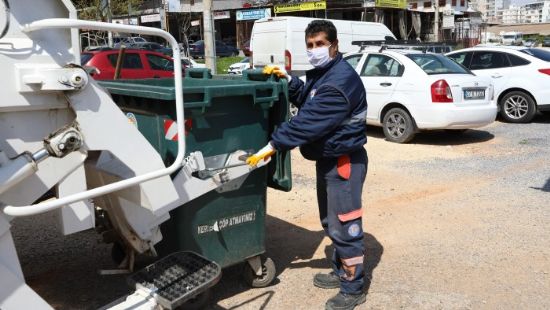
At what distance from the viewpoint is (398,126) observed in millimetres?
9797

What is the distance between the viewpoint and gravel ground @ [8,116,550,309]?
4039 mm

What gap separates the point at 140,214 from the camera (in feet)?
10.4

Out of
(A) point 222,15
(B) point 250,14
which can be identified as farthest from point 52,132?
(A) point 222,15

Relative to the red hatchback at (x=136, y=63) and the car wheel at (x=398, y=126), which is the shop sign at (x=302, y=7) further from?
the car wheel at (x=398, y=126)

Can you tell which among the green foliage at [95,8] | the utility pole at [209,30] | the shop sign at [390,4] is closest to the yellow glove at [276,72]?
the utility pole at [209,30]

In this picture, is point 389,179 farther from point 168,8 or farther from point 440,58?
point 168,8

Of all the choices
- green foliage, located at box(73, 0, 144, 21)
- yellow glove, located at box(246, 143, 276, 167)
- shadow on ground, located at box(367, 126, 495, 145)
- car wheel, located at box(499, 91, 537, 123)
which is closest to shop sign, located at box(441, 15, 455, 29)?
green foliage, located at box(73, 0, 144, 21)

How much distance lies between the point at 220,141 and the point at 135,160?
85 centimetres

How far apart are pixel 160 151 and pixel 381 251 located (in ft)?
7.51

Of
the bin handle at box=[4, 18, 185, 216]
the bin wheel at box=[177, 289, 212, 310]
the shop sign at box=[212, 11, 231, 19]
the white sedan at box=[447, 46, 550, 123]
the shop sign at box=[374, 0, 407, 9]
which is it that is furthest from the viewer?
the shop sign at box=[212, 11, 231, 19]

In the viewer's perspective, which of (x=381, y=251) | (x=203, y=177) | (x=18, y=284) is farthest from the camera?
(x=381, y=251)

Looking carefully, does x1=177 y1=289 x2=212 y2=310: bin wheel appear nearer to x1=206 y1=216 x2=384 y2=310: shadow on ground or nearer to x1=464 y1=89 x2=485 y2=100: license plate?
x1=206 y1=216 x2=384 y2=310: shadow on ground

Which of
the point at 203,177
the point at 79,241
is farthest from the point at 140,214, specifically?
the point at 79,241

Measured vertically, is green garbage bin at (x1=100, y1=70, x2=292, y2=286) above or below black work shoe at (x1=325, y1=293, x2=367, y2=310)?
above
